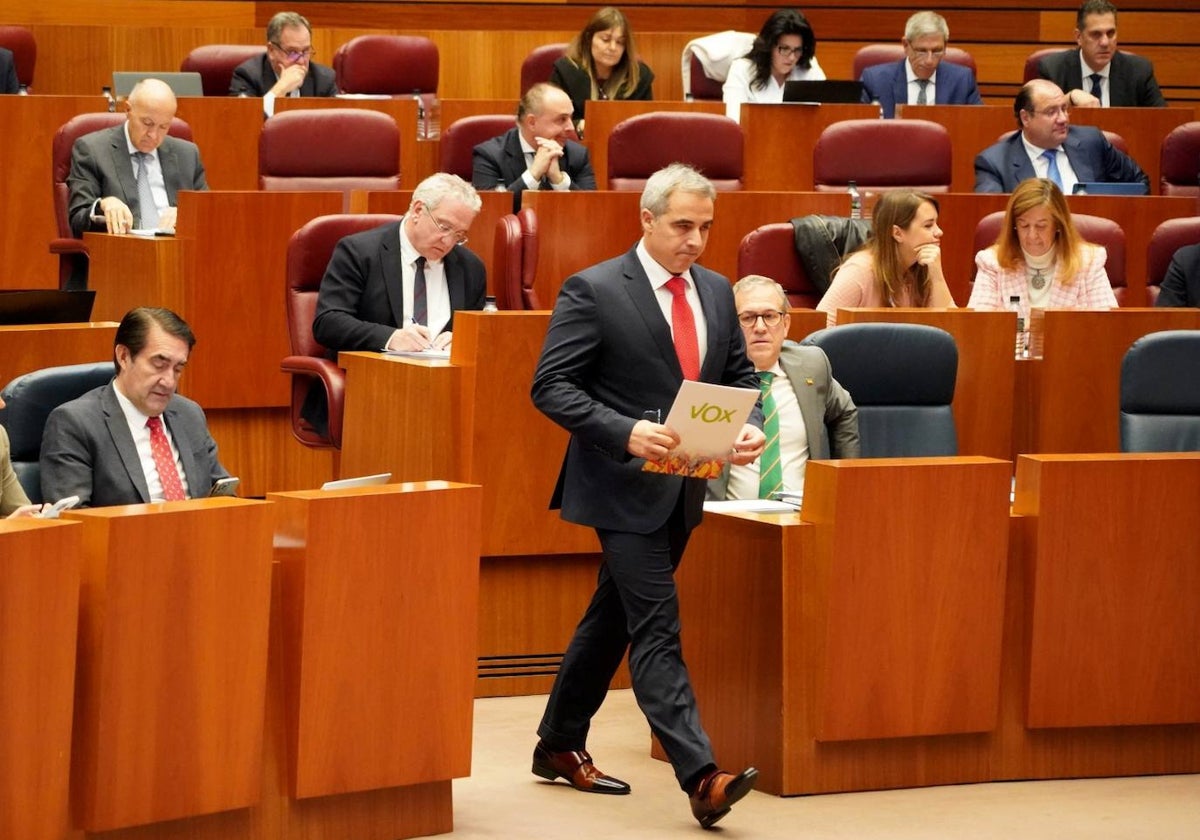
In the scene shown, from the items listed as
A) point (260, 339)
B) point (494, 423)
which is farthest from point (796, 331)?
point (260, 339)

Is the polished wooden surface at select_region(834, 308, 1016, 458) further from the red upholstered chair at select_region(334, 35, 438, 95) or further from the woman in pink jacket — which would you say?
the red upholstered chair at select_region(334, 35, 438, 95)

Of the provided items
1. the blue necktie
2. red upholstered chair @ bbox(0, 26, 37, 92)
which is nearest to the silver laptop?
red upholstered chair @ bbox(0, 26, 37, 92)

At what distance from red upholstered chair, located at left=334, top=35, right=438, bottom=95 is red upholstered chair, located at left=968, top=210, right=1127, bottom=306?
231cm

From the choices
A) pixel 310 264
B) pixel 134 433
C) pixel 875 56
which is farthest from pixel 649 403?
pixel 875 56

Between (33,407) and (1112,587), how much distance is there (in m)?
1.63

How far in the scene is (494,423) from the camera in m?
3.21

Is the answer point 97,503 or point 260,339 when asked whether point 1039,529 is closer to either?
point 97,503

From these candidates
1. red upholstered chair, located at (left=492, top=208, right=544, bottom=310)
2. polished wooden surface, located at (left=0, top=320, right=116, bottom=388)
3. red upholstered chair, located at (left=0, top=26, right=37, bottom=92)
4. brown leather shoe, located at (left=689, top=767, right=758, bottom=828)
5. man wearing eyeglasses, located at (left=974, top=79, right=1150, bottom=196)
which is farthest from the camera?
red upholstered chair, located at (left=0, top=26, right=37, bottom=92)

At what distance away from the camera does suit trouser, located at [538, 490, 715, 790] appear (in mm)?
2551

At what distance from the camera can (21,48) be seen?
563cm

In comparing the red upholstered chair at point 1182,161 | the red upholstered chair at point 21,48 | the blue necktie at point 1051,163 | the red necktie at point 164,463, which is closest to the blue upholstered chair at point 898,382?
the red necktie at point 164,463

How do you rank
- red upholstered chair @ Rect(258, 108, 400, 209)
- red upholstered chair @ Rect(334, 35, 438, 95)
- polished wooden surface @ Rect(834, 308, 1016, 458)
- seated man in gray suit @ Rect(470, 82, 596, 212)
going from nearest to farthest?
polished wooden surface @ Rect(834, 308, 1016, 458) < seated man in gray suit @ Rect(470, 82, 596, 212) < red upholstered chair @ Rect(258, 108, 400, 209) < red upholstered chair @ Rect(334, 35, 438, 95)

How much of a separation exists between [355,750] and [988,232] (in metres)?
2.19

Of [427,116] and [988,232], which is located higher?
[427,116]
